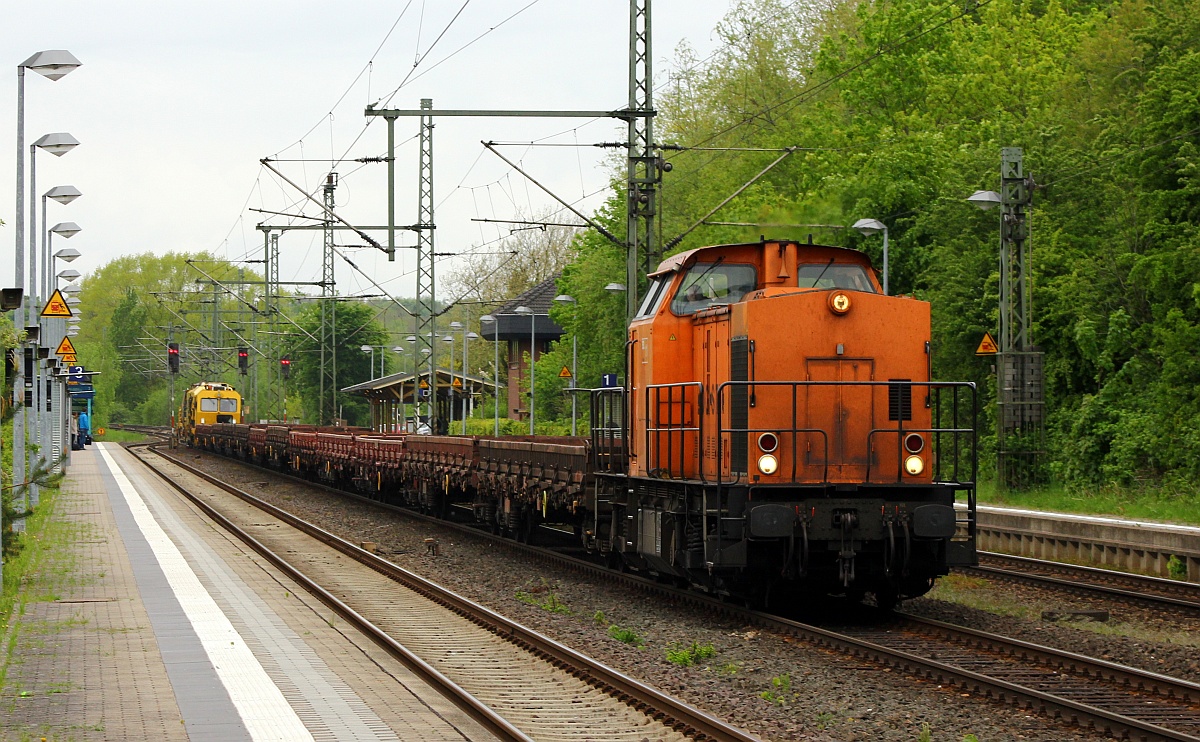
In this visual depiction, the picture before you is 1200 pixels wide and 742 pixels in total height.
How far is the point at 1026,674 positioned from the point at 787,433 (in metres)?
3.36

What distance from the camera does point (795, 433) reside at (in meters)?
12.2

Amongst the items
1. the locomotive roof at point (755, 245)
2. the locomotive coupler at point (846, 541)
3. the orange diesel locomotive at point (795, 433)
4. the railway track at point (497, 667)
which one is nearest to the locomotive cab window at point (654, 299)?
the orange diesel locomotive at point (795, 433)

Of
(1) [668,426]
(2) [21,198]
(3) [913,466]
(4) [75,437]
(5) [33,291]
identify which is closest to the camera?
(3) [913,466]

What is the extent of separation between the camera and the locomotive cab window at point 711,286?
13.5m

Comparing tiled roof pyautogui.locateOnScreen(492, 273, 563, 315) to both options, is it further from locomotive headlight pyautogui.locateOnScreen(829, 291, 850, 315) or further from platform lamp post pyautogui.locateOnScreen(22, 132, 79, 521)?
locomotive headlight pyautogui.locateOnScreen(829, 291, 850, 315)

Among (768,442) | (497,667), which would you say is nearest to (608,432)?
(768,442)

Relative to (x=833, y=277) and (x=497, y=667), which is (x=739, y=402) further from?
(x=497, y=667)

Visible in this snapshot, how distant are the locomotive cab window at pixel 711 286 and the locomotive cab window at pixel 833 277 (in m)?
0.50

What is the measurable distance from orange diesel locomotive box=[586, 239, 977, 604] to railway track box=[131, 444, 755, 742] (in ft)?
6.93

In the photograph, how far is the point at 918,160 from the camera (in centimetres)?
3591

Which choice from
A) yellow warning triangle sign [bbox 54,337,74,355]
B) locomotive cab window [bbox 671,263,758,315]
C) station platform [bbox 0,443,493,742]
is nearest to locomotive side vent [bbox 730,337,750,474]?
locomotive cab window [bbox 671,263,758,315]

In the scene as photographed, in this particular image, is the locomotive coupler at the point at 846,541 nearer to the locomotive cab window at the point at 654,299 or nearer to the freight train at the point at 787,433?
the freight train at the point at 787,433

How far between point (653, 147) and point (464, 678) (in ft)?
45.3

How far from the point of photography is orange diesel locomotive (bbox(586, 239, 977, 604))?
12273 millimetres
